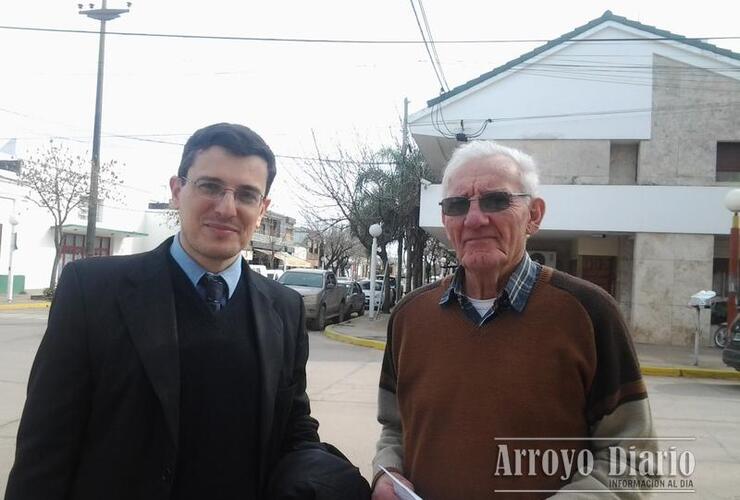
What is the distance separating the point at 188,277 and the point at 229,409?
46 cm

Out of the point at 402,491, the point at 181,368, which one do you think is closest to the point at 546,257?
the point at 402,491

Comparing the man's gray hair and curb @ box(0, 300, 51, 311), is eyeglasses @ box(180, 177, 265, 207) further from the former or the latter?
curb @ box(0, 300, 51, 311)

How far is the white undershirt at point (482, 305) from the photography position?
1.92 m

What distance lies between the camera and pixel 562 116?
1521 cm

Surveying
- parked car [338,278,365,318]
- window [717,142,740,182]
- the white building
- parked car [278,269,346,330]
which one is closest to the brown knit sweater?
the white building

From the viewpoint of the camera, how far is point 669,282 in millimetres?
14328

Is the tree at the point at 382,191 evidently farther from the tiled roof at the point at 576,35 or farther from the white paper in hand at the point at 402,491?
the white paper in hand at the point at 402,491

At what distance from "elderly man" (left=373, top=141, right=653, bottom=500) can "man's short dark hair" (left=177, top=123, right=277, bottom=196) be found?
2.34ft

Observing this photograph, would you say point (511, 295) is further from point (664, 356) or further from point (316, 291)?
point (316, 291)

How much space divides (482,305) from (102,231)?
36.3 m

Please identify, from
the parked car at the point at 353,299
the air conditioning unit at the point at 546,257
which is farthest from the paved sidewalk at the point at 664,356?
the air conditioning unit at the point at 546,257

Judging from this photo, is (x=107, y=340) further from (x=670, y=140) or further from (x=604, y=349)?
(x=670, y=140)

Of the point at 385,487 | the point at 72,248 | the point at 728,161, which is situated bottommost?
the point at 385,487

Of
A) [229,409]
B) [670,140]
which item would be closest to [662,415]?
[229,409]
